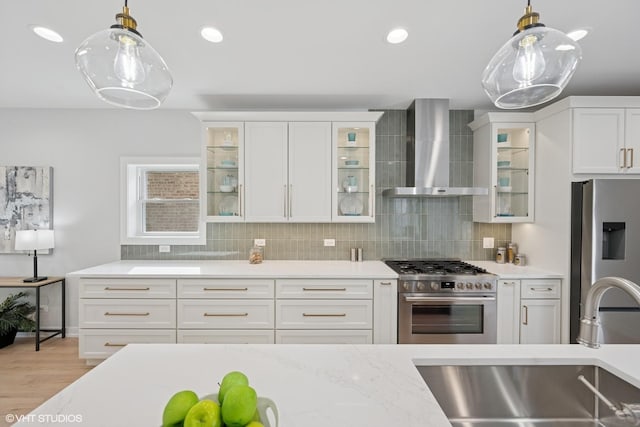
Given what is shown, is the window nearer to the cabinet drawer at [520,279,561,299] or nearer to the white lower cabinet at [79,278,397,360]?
the white lower cabinet at [79,278,397,360]

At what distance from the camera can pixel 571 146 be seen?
2463 mm

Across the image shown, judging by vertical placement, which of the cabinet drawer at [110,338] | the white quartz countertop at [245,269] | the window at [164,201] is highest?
the window at [164,201]

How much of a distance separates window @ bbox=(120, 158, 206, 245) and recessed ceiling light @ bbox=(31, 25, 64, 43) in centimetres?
137

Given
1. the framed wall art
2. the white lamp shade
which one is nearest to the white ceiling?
the framed wall art

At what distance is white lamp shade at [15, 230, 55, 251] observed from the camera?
302cm

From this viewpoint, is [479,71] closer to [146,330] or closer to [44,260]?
[146,330]

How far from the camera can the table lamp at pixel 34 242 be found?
3021 millimetres

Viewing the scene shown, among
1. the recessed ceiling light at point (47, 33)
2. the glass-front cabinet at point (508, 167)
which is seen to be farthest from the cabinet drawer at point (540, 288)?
the recessed ceiling light at point (47, 33)

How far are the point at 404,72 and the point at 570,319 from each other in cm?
248

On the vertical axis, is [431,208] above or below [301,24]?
below

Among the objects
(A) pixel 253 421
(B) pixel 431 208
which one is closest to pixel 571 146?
(B) pixel 431 208

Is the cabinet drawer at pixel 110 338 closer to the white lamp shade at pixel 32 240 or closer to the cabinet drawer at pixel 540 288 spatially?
the white lamp shade at pixel 32 240

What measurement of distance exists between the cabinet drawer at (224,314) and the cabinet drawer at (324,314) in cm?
12
